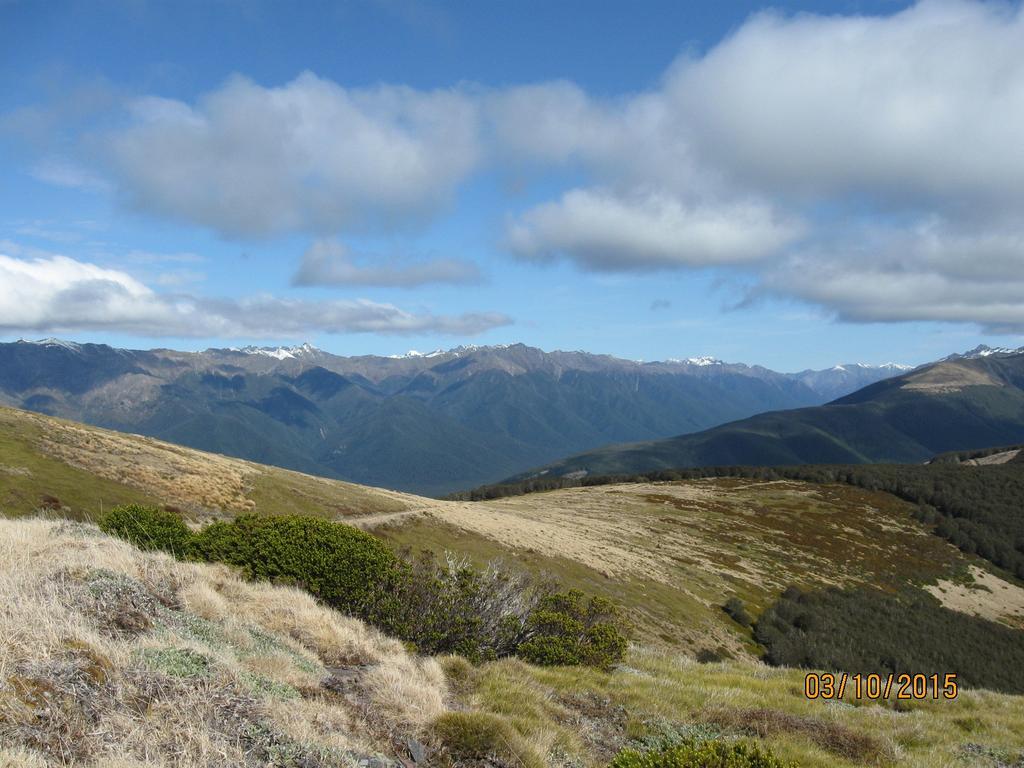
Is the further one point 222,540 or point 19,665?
point 222,540

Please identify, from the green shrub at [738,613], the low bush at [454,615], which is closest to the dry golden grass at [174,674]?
the low bush at [454,615]

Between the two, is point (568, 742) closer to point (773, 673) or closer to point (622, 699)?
point (622, 699)

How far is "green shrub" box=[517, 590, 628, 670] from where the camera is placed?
16.6 metres

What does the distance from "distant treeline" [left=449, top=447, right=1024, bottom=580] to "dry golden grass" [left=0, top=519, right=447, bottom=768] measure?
12389cm

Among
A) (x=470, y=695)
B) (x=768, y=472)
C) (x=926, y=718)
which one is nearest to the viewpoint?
(x=470, y=695)

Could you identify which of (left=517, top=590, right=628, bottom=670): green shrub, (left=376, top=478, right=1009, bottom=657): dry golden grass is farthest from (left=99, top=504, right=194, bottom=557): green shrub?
(left=376, top=478, right=1009, bottom=657): dry golden grass

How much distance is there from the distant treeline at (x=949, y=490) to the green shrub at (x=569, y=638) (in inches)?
4560

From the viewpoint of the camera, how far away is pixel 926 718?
45.6 ft

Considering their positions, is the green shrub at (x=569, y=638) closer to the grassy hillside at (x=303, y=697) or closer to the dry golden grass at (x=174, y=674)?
the grassy hillside at (x=303, y=697)

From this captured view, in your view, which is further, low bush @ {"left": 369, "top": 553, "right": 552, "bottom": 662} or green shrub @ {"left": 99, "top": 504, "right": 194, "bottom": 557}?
green shrub @ {"left": 99, "top": 504, "right": 194, "bottom": 557}

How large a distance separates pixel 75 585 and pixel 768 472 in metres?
167

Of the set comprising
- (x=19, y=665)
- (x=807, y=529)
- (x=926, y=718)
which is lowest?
(x=807, y=529)

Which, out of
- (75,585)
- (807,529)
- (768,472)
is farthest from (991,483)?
(75,585)
